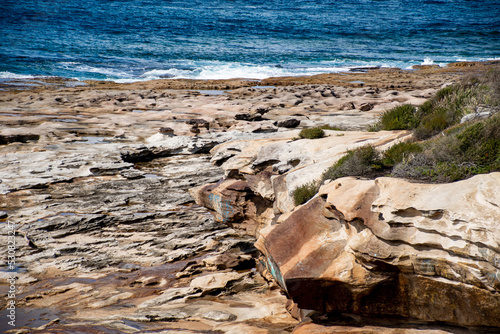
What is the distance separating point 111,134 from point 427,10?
392 feet

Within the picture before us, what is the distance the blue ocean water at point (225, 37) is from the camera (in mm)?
55750

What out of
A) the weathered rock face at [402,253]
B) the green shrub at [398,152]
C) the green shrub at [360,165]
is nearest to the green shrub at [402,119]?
the green shrub at [398,152]

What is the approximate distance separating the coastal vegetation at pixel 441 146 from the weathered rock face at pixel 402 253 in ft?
3.00

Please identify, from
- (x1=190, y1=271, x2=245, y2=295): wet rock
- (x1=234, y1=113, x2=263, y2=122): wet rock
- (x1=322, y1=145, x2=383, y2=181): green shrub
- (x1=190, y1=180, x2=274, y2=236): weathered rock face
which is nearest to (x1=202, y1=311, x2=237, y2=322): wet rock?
(x1=190, y1=271, x2=245, y2=295): wet rock

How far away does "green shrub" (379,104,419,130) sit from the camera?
13969 mm

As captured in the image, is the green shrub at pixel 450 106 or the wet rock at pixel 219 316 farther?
the green shrub at pixel 450 106

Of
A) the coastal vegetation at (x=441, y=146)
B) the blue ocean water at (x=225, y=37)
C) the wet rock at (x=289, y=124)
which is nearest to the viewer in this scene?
the coastal vegetation at (x=441, y=146)

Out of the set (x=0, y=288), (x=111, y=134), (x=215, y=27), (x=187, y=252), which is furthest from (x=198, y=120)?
(x=215, y=27)

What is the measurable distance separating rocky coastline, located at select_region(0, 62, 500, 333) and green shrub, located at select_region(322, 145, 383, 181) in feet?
2.67

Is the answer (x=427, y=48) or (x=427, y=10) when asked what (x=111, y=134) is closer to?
(x=427, y=48)

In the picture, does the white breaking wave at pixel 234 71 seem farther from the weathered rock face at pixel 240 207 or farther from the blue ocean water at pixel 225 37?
the weathered rock face at pixel 240 207

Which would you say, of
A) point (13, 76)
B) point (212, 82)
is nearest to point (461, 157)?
point (212, 82)

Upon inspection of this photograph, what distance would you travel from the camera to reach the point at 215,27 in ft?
271

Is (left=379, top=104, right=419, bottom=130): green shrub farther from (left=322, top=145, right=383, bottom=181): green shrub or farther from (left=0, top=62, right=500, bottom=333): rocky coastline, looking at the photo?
(left=322, top=145, right=383, bottom=181): green shrub
